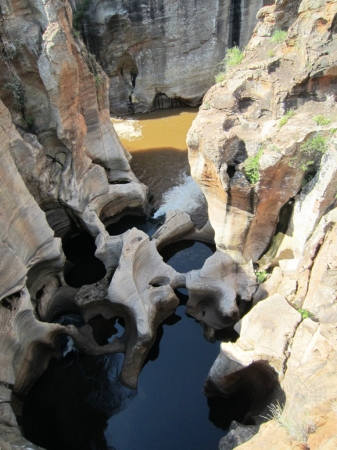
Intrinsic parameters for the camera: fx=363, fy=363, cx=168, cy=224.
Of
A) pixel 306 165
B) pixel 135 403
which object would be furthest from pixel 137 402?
pixel 306 165

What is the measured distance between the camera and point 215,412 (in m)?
7.73

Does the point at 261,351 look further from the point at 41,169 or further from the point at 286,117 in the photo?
the point at 41,169

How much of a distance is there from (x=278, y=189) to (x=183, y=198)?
4.95 meters

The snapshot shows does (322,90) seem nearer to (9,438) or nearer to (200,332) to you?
(200,332)

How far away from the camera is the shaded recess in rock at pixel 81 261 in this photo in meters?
10.5

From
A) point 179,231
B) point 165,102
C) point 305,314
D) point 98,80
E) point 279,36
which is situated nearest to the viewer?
point 305,314

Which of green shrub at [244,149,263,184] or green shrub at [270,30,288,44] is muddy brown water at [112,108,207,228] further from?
green shrub at [270,30,288,44]

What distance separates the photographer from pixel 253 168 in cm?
770

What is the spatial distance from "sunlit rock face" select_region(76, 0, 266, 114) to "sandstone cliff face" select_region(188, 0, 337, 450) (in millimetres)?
7541

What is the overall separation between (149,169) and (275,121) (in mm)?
6572

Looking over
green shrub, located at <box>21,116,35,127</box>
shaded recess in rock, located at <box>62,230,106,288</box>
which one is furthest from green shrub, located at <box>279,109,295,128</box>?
green shrub, located at <box>21,116,35,127</box>

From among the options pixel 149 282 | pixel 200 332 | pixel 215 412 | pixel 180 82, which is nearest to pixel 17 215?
pixel 149 282

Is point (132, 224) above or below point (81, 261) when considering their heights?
above

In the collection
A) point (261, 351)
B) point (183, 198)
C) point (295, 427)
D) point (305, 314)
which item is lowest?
point (183, 198)
